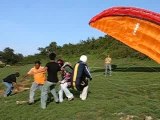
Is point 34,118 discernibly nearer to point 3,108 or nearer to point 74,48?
point 3,108

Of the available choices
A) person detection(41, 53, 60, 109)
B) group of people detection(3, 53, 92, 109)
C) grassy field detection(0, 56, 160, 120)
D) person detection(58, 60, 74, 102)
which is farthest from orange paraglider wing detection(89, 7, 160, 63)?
person detection(41, 53, 60, 109)

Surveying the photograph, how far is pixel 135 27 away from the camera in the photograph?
18188mm

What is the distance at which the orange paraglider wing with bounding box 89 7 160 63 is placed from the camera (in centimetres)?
1736

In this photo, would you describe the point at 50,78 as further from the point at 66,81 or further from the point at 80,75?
the point at 80,75

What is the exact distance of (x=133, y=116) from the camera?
14.2 meters

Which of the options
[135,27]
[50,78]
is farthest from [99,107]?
[135,27]

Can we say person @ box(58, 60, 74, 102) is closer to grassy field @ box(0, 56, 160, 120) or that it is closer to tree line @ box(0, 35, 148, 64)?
grassy field @ box(0, 56, 160, 120)

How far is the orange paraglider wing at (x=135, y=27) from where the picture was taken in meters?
17.4

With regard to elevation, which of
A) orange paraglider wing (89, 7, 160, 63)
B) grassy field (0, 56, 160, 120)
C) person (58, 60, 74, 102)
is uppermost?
orange paraglider wing (89, 7, 160, 63)

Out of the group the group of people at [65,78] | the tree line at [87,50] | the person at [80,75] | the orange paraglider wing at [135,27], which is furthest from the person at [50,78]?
the tree line at [87,50]

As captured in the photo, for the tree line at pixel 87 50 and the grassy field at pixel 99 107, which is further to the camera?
the tree line at pixel 87 50

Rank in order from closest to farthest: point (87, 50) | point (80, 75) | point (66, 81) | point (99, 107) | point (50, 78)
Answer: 1. point (99, 107)
2. point (80, 75)
3. point (50, 78)
4. point (66, 81)
5. point (87, 50)

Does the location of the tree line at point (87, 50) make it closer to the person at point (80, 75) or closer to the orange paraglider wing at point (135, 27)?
the orange paraglider wing at point (135, 27)

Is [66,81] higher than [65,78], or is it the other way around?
[65,78]
